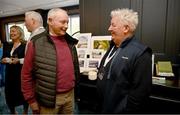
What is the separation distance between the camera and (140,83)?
3.93ft

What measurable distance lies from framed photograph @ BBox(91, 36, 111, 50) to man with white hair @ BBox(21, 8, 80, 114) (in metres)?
0.83

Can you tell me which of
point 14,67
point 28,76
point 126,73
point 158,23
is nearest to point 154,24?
point 158,23

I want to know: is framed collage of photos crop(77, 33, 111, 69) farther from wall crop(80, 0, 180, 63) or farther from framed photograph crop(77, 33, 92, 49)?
wall crop(80, 0, 180, 63)

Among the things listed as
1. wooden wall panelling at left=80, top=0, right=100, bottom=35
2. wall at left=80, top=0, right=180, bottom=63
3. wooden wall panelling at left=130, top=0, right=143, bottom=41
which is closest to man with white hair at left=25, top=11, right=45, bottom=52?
wooden wall panelling at left=80, top=0, right=100, bottom=35

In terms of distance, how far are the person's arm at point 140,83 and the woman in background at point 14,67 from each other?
1.59 m

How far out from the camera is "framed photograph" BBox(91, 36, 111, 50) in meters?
2.37

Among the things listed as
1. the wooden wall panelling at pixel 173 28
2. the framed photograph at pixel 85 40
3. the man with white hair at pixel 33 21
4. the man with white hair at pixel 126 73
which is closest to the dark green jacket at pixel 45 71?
the man with white hair at pixel 126 73

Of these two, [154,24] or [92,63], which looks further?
[92,63]

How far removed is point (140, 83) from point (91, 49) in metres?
1.36

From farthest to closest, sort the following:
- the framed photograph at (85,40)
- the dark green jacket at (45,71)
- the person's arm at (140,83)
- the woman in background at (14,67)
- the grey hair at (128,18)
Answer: the framed photograph at (85,40), the woman in background at (14,67), the dark green jacket at (45,71), the grey hair at (128,18), the person's arm at (140,83)

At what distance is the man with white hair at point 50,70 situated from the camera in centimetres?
149

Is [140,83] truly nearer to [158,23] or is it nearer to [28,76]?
[28,76]

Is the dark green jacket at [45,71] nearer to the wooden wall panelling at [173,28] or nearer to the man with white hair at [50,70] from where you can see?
the man with white hair at [50,70]

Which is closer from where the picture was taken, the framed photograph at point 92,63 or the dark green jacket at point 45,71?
the dark green jacket at point 45,71
